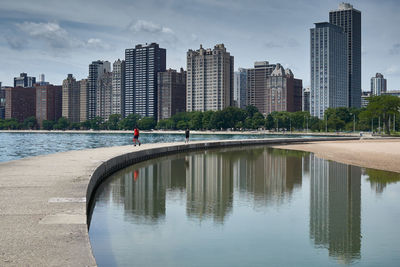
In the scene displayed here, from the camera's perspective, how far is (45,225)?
12.7 m

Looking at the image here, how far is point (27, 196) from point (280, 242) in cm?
929

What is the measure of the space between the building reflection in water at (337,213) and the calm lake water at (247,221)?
3cm

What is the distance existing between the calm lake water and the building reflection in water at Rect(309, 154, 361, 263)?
0.11ft

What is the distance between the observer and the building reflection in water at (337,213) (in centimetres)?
1479

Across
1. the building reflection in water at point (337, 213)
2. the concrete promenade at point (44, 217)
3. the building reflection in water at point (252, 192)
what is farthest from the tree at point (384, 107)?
the concrete promenade at point (44, 217)

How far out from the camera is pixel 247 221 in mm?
18109

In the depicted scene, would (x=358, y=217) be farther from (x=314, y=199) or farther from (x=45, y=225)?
(x=45, y=225)

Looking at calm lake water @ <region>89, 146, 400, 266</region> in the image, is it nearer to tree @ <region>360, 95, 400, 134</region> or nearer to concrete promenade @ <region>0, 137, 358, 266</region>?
concrete promenade @ <region>0, 137, 358, 266</region>

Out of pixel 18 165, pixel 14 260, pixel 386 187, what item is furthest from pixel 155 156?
pixel 14 260

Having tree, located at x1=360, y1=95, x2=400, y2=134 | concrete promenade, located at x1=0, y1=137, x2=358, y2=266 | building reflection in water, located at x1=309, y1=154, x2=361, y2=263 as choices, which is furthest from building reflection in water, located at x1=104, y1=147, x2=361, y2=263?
tree, located at x1=360, y1=95, x2=400, y2=134

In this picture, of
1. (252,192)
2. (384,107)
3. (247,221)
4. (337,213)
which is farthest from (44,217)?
(384,107)

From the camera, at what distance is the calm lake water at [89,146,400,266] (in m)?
13.5

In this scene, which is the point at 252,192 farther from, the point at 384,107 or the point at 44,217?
the point at 384,107

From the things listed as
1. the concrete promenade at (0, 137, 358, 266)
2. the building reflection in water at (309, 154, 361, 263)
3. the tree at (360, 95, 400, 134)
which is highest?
the tree at (360, 95, 400, 134)
